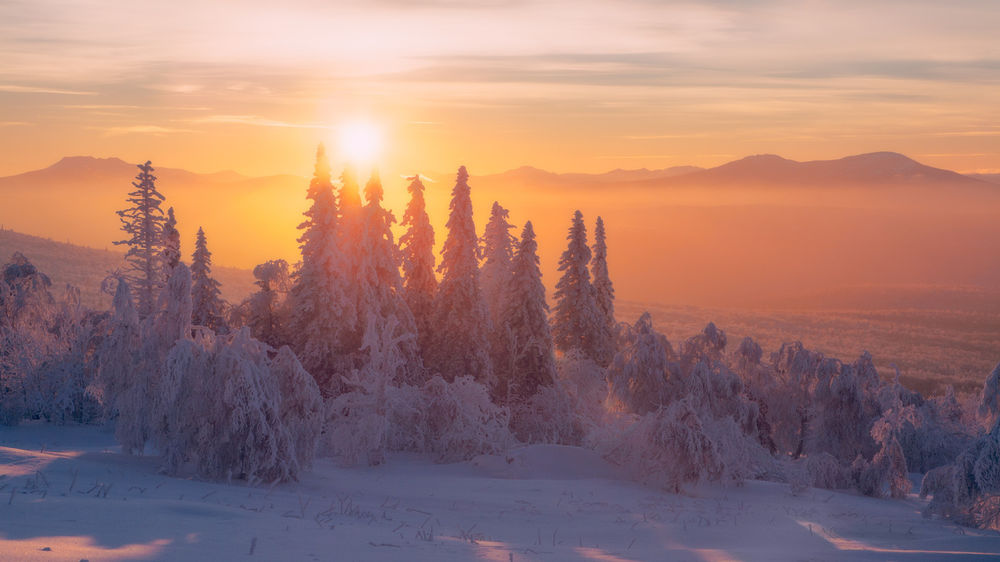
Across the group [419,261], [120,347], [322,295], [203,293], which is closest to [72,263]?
[203,293]

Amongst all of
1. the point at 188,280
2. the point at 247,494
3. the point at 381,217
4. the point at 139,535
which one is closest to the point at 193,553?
the point at 139,535

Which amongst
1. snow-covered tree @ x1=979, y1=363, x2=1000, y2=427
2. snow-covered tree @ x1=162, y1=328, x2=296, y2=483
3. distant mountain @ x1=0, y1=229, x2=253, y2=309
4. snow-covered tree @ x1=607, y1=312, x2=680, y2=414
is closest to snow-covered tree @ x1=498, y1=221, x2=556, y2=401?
snow-covered tree @ x1=607, y1=312, x2=680, y2=414

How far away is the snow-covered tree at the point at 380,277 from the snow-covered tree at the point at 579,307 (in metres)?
9.98

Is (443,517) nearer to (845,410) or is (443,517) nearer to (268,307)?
(268,307)

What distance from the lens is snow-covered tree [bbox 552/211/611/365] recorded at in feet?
138

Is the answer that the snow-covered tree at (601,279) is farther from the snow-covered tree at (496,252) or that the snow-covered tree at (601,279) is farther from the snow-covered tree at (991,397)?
the snow-covered tree at (991,397)

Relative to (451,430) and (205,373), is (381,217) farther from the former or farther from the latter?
(205,373)

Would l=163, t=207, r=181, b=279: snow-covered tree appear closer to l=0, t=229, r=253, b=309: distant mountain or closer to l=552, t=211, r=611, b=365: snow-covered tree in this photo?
l=552, t=211, r=611, b=365: snow-covered tree

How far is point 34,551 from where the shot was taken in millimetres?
8570

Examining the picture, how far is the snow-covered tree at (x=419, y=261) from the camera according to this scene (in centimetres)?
3634

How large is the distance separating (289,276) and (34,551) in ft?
93.8

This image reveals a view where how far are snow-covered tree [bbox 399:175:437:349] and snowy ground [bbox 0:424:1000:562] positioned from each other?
511 inches

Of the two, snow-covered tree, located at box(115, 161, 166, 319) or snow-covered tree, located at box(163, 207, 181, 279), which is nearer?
snow-covered tree, located at box(115, 161, 166, 319)

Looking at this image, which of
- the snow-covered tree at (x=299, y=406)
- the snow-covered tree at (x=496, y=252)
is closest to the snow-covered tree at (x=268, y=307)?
the snow-covered tree at (x=496, y=252)
